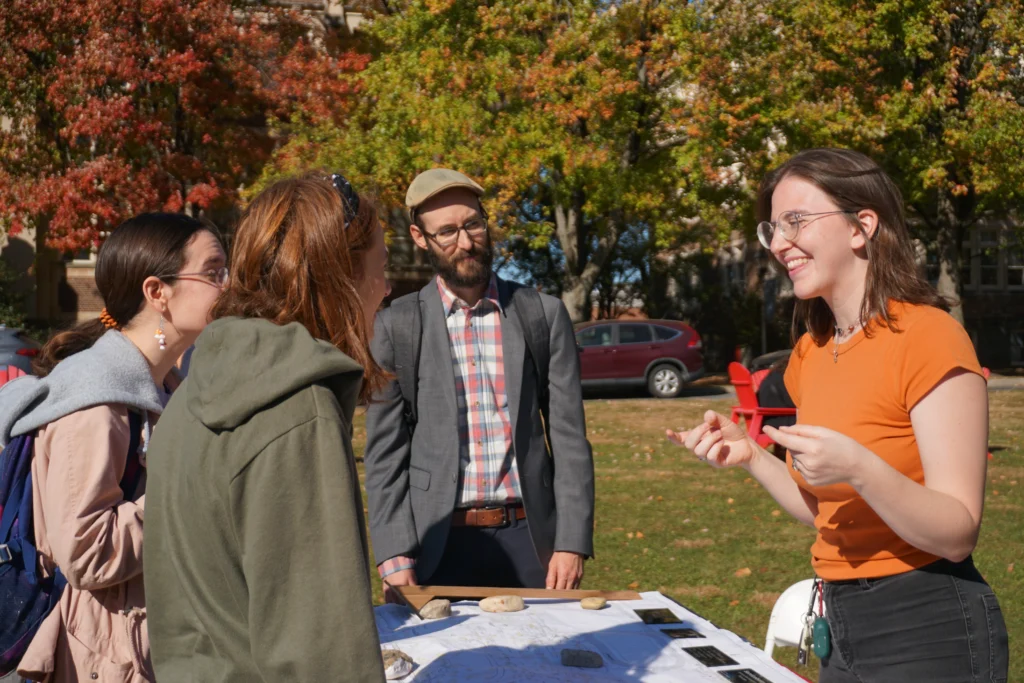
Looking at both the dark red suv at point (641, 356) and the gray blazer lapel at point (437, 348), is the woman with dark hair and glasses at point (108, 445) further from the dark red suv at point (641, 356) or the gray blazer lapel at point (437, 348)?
the dark red suv at point (641, 356)

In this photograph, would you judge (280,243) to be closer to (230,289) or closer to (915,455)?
(230,289)

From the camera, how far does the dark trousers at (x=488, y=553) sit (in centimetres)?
396


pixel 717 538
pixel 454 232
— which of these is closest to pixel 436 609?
pixel 454 232

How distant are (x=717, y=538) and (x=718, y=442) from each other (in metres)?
6.90

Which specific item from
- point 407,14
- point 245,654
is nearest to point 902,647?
point 245,654

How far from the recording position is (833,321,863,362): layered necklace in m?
2.60

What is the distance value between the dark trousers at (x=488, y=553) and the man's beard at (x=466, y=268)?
915 millimetres

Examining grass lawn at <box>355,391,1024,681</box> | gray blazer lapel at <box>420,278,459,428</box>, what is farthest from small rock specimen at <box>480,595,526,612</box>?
grass lawn at <box>355,391,1024,681</box>

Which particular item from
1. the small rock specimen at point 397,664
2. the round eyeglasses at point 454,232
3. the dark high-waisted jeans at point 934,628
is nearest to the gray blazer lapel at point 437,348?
the round eyeglasses at point 454,232

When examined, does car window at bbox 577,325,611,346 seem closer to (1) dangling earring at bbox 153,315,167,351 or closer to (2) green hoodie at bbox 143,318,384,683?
(1) dangling earring at bbox 153,315,167,351

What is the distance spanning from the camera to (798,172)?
266cm

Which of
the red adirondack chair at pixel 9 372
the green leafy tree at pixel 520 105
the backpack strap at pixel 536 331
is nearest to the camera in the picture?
the backpack strap at pixel 536 331

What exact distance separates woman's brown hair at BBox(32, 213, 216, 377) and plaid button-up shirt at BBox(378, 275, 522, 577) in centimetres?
124

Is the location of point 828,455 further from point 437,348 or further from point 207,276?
point 437,348
